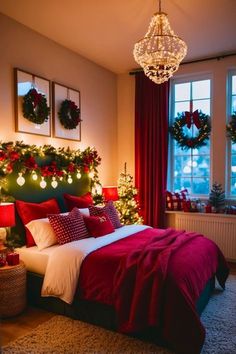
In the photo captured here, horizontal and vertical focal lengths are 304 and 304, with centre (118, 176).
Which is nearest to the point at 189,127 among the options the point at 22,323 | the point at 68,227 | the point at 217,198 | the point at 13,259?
the point at 217,198

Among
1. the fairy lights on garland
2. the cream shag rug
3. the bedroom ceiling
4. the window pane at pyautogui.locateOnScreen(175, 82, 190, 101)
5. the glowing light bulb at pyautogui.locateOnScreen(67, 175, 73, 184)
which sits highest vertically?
the bedroom ceiling

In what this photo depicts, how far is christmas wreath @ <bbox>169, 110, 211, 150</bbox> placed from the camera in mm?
4977

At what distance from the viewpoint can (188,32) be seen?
158 inches

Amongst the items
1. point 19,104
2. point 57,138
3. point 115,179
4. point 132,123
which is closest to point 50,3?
point 19,104

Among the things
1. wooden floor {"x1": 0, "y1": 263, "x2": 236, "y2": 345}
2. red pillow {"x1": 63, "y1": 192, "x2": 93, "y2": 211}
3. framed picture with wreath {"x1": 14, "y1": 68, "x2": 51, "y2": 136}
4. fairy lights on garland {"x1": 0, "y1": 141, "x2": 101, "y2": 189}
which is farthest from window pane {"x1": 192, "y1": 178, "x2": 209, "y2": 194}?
wooden floor {"x1": 0, "y1": 263, "x2": 236, "y2": 345}

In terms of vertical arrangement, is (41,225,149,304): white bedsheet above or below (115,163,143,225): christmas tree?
below

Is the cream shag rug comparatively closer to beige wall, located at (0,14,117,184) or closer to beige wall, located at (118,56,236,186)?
beige wall, located at (0,14,117,184)

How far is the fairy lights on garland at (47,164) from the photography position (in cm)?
344

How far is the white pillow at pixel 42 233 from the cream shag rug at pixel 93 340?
0.76m

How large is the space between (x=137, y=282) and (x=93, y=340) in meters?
0.64

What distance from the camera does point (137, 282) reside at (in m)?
2.56

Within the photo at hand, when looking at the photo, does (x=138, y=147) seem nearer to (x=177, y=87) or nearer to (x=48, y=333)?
(x=177, y=87)

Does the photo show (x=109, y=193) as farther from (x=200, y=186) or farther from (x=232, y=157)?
(x=232, y=157)

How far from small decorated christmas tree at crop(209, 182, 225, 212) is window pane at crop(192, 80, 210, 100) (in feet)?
5.16
